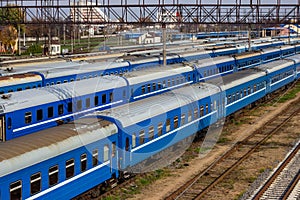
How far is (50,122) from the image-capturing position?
21422 millimetres

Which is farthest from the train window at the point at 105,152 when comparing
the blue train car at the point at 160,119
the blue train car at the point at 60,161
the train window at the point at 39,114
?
the train window at the point at 39,114

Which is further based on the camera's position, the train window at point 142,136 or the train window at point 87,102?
the train window at point 87,102

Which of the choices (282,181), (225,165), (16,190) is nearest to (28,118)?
(225,165)

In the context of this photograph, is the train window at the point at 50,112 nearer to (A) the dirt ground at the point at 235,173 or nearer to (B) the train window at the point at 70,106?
(B) the train window at the point at 70,106

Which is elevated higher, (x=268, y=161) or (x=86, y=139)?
(x=86, y=139)

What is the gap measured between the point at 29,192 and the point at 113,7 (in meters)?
27.6

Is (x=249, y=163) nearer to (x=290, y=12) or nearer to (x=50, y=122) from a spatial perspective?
(x=50, y=122)

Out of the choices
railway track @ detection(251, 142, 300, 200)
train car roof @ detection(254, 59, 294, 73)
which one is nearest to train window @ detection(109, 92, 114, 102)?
railway track @ detection(251, 142, 300, 200)

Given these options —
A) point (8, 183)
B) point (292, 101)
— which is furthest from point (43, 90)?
point (292, 101)

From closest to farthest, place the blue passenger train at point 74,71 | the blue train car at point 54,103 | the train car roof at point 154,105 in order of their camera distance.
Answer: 1. the train car roof at point 154,105
2. the blue train car at point 54,103
3. the blue passenger train at point 74,71

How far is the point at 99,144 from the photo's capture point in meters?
15.3

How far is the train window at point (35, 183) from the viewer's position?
12467 millimetres

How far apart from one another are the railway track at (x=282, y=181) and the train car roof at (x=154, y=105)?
471cm

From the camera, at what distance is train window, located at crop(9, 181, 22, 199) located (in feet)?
38.4
